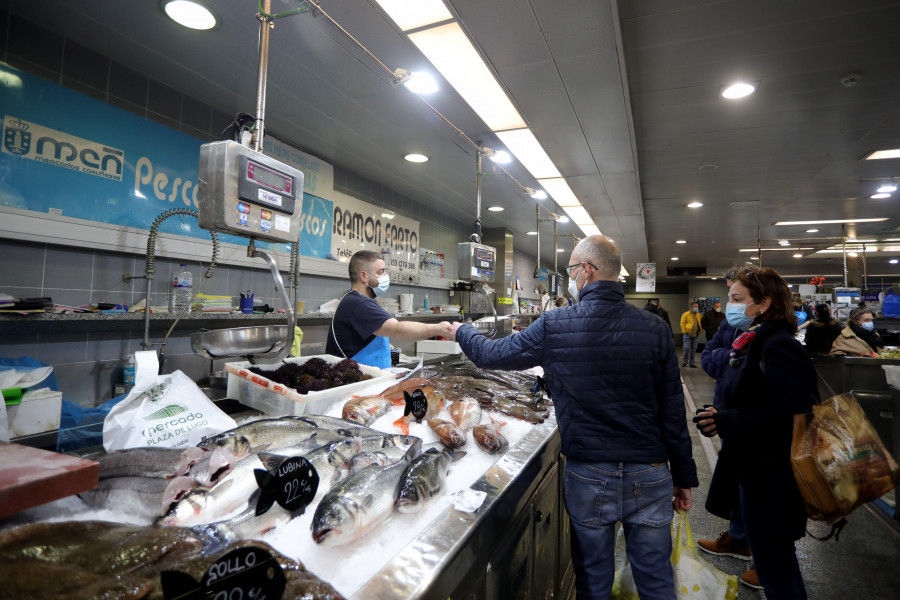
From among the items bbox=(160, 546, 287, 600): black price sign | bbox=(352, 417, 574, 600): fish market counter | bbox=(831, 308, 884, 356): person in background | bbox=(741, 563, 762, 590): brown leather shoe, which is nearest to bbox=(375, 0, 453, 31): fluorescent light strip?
bbox=(352, 417, 574, 600): fish market counter

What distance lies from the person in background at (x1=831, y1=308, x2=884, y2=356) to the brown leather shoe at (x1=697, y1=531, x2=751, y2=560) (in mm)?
3251

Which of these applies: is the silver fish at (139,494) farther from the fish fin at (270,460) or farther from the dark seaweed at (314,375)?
the dark seaweed at (314,375)

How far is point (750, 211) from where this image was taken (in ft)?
27.0

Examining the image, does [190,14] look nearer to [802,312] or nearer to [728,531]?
[728,531]

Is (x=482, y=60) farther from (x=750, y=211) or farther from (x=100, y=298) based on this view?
(x=750, y=211)

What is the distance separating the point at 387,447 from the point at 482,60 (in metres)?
2.92

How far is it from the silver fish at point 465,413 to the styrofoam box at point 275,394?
0.50 meters

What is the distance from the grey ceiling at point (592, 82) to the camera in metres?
2.85

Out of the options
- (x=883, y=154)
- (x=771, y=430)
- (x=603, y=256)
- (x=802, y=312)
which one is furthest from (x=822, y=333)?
(x=603, y=256)

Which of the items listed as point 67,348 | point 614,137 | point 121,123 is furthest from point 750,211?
point 67,348

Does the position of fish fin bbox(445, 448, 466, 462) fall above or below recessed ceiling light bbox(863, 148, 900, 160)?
below

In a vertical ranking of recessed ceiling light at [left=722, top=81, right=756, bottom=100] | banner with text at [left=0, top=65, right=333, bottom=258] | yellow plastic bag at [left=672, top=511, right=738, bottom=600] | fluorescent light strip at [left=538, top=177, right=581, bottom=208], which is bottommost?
yellow plastic bag at [left=672, top=511, right=738, bottom=600]

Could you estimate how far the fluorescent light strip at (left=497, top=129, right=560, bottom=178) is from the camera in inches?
179

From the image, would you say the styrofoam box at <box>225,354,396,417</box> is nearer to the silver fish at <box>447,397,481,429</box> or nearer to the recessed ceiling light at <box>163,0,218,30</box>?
the silver fish at <box>447,397,481,429</box>
